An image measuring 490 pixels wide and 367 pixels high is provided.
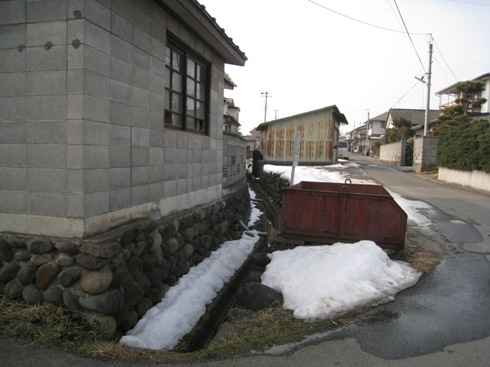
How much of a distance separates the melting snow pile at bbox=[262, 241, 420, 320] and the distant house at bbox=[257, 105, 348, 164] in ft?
77.1

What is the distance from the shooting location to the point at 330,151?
29.4 m

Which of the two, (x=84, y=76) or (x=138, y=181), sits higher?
(x=84, y=76)

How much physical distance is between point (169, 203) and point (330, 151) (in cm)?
2459

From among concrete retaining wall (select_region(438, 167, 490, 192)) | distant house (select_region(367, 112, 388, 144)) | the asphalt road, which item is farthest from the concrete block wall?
distant house (select_region(367, 112, 388, 144))

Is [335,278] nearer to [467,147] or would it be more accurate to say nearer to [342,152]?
[467,147]

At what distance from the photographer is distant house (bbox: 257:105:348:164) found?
95.3 feet

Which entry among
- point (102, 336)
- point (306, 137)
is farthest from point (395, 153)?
point (102, 336)

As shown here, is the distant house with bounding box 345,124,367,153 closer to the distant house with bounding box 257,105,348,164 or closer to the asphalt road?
the distant house with bounding box 257,105,348,164

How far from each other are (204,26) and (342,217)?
4101mm

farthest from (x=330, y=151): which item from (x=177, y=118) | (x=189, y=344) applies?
(x=189, y=344)

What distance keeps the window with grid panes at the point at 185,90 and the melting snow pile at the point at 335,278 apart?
9.57 ft

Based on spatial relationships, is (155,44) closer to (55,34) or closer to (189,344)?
(55,34)

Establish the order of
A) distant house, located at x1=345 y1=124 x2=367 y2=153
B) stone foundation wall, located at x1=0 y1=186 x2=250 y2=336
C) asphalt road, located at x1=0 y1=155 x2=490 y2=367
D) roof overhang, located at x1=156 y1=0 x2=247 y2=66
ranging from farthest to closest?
1. distant house, located at x1=345 y1=124 x2=367 y2=153
2. roof overhang, located at x1=156 y1=0 x2=247 y2=66
3. stone foundation wall, located at x1=0 y1=186 x2=250 y2=336
4. asphalt road, located at x1=0 y1=155 x2=490 y2=367

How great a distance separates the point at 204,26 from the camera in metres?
6.36
